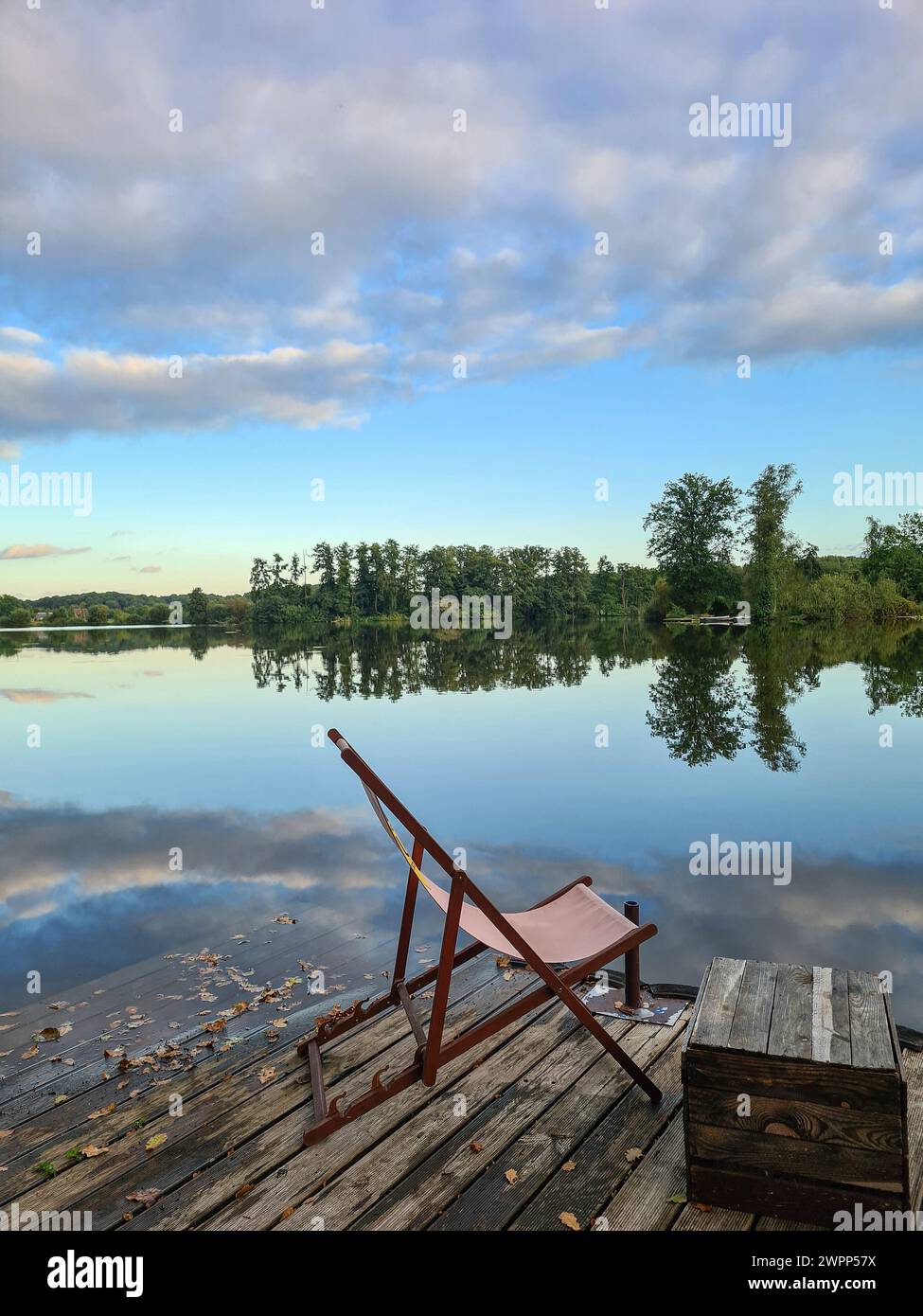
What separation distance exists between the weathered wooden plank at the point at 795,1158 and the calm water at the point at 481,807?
8.51ft

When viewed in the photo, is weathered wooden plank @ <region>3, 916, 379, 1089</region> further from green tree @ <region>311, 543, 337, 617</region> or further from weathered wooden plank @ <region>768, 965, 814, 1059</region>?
green tree @ <region>311, 543, 337, 617</region>

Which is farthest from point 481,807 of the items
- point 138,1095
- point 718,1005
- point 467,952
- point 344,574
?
point 344,574

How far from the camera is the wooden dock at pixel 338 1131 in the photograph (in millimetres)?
2568

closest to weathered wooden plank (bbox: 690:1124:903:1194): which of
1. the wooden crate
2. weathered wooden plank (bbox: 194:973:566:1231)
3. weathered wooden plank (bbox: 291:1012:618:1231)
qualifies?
the wooden crate

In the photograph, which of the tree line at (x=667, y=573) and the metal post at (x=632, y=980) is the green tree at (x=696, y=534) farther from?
the metal post at (x=632, y=980)

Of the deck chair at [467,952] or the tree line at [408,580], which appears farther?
the tree line at [408,580]

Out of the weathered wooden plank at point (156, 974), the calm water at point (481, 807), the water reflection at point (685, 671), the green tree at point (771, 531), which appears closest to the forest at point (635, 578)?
the green tree at point (771, 531)

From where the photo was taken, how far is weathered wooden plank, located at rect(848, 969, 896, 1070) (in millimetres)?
2332

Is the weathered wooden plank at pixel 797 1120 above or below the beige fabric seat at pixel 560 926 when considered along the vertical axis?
below

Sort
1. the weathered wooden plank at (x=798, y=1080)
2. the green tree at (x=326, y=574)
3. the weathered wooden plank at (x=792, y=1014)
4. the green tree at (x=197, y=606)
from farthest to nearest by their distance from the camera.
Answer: the green tree at (x=197, y=606)
the green tree at (x=326, y=574)
the weathered wooden plank at (x=792, y=1014)
the weathered wooden plank at (x=798, y=1080)

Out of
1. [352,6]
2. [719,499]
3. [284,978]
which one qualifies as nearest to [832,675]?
[352,6]

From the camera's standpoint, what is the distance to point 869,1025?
8.29ft

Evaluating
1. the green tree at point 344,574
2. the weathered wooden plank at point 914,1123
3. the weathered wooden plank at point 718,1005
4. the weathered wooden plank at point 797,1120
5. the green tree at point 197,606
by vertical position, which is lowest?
the weathered wooden plank at point 914,1123

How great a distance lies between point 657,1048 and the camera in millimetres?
3613
